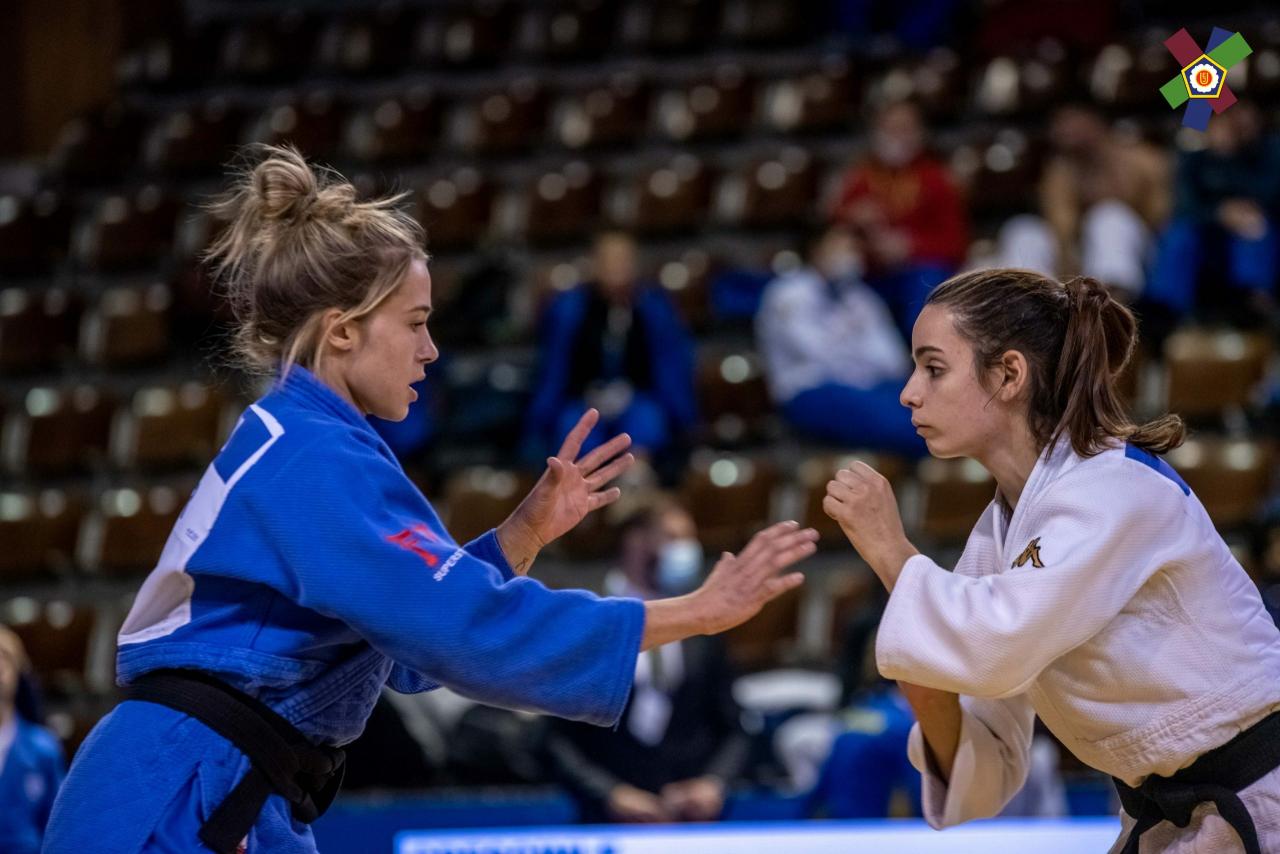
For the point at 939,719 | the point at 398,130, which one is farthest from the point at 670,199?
the point at 939,719

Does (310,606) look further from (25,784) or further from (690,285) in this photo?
(690,285)

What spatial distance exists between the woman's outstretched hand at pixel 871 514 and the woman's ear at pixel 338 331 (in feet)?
2.64

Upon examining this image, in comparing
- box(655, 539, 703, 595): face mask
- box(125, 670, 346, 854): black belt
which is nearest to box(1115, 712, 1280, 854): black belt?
box(125, 670, 346, 854): black belt

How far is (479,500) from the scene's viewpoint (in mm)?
7176

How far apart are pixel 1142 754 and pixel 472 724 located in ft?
12.1

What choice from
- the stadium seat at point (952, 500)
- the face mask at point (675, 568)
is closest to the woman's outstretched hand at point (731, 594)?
the face mask at point (675, 568)

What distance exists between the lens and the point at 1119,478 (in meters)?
2.56

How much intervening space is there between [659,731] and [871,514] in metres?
3.38

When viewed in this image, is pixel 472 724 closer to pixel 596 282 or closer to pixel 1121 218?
pixel 596 282

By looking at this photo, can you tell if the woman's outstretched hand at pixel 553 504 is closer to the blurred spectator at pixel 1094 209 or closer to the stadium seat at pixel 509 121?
the blurred spectator at pixel 1094 209

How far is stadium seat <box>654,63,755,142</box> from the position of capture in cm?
948

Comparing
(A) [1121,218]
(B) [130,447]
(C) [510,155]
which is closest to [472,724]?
(B) [130,447]

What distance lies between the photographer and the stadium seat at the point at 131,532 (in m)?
7.67

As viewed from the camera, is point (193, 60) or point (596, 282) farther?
point (193, 60)
